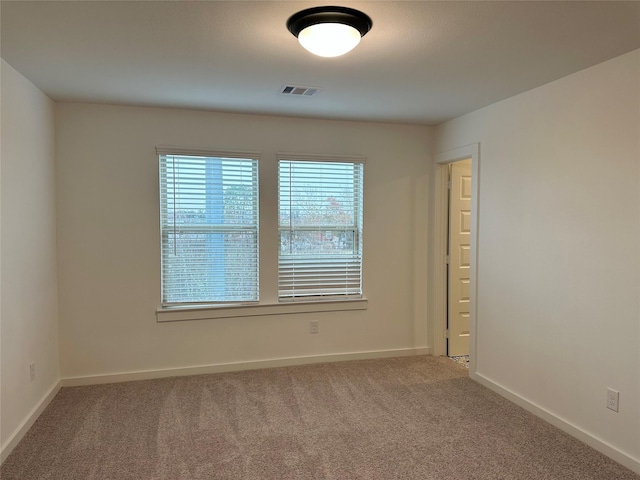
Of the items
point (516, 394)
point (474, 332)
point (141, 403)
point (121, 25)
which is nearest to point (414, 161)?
point (474, 332)

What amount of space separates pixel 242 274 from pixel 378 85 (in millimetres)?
2056

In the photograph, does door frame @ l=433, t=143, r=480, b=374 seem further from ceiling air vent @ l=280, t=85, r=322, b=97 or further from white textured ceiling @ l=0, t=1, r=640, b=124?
ceiling air vent @ l=280, t=85, r=322, b=97

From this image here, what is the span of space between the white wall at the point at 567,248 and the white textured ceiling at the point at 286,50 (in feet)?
0.83

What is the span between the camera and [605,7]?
190 centimetres

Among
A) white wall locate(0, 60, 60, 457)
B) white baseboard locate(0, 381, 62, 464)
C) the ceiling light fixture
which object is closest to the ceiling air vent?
the ceiling light fixture

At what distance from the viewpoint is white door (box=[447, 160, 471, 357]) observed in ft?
14.3

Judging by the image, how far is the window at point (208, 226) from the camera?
12.3 feet

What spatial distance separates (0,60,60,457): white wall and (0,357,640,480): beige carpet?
10.6 inches

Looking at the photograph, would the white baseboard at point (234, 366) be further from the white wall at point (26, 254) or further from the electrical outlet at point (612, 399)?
the electrical outlet at point (612, 399)

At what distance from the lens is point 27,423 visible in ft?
9.25

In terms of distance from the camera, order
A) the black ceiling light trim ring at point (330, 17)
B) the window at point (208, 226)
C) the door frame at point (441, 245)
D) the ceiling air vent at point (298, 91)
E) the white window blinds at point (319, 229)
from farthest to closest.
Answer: the door frame at point (441, 245)
the white window blinds at point (319, 229)
the window at point (208, 226)
the ceiling air vent at point (298, 91)
the black ceiling light trim ring at point (330, 17)

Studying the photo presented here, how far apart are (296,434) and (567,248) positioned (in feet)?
7.14

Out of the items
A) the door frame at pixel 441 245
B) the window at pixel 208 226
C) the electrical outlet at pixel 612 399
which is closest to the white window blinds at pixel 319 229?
the window at pixel 208 226

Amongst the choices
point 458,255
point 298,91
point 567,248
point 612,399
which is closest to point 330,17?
point 298,91
